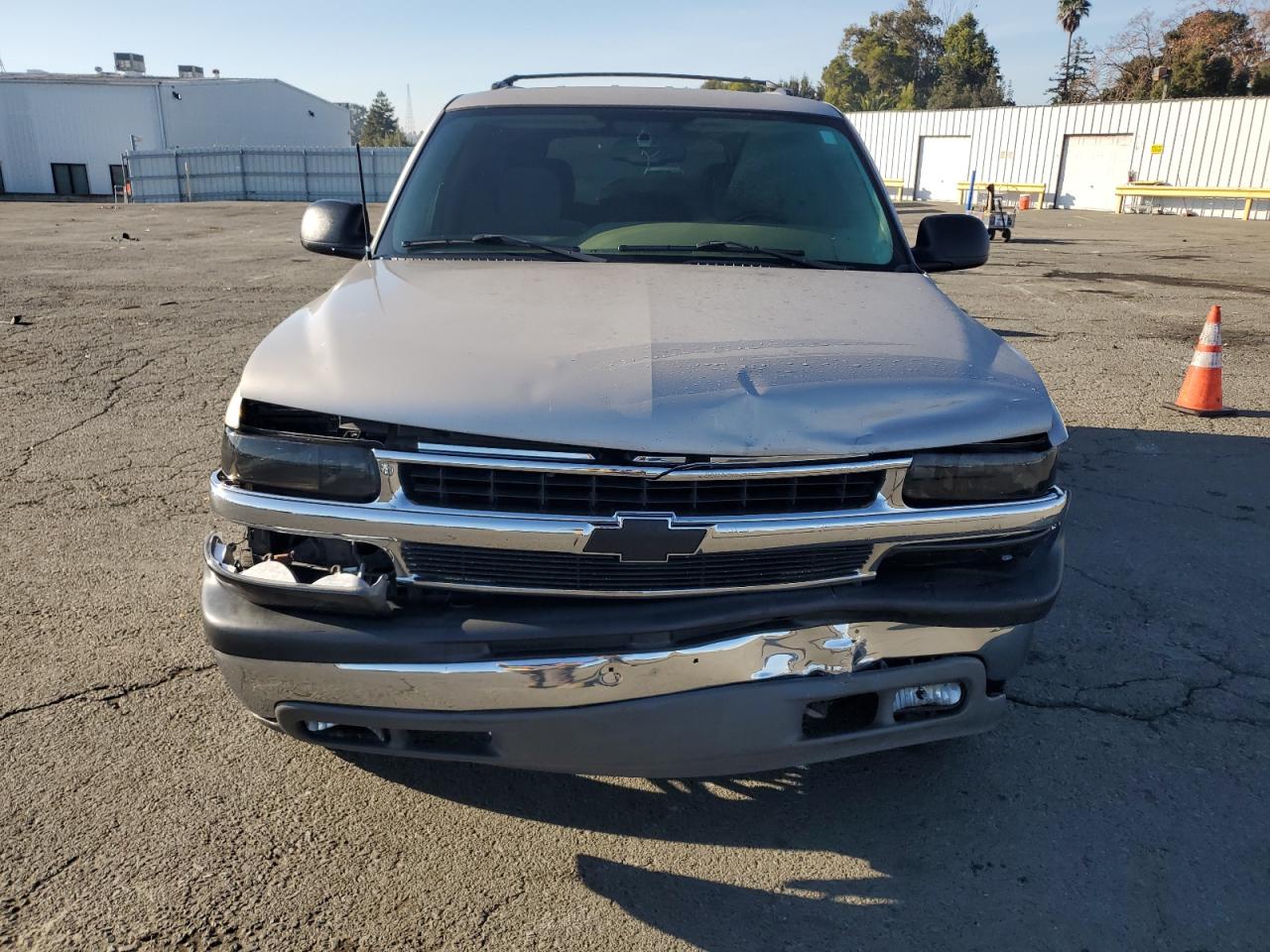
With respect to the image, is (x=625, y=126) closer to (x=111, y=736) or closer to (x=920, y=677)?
(x=920, y=677)

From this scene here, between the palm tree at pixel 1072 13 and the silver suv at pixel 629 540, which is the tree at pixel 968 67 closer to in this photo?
the palm tree at pixel 1072 13

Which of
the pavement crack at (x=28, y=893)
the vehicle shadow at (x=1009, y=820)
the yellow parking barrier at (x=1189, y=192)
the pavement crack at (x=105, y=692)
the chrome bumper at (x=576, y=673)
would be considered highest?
the yellow parking barrier at (x=1189, y=192)

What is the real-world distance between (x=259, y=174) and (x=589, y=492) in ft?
129

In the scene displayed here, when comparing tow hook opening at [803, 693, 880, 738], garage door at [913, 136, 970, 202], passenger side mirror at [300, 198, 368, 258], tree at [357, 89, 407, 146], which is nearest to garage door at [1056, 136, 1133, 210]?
garage door at [913, 136, 970, 202]

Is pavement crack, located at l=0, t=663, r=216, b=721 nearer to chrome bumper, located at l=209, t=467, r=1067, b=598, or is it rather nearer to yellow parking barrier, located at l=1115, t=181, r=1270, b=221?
chrome bumper, located at l=209, t=467, r=1067, b=598

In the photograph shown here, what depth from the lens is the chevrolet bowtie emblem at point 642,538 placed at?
2.13 m

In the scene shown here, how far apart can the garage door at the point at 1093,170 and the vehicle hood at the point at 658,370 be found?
1572 inches

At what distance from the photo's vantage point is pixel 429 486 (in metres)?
2.19

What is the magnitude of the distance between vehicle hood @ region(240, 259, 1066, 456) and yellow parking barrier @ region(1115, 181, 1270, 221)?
34842 millimetres

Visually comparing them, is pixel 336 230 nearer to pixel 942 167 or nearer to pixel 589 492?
pixel 589 492

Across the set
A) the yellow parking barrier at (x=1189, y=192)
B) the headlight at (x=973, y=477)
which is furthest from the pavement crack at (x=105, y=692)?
the yellow parking barrier at (x=1189, y=192)

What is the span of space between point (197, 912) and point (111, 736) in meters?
0.88

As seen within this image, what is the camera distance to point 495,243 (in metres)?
3.32

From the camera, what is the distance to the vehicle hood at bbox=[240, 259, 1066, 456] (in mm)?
2125
